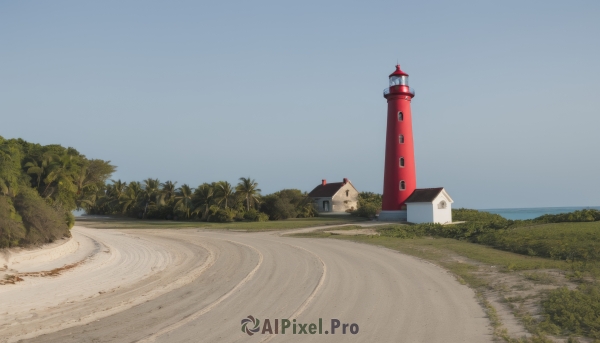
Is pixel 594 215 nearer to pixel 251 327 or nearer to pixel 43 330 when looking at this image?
pixel 251 327

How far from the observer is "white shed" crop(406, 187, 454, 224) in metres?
42.9

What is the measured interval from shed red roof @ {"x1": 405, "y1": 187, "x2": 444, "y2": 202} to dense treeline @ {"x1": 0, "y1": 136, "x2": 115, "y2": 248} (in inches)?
1091

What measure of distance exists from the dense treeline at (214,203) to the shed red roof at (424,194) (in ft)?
64.5

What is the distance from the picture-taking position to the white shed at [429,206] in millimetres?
42875

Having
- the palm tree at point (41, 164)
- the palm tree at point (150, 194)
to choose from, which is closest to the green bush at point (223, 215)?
the palm tree at point (150, 194)

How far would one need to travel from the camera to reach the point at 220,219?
186 ft

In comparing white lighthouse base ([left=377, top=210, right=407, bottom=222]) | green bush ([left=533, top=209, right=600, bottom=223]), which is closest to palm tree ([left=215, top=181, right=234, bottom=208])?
white lighthouse base ([left=377, top=210, right=407, bottom=222])

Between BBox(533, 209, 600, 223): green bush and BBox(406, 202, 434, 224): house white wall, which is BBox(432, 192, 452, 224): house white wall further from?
BBox(533, 209, 600, 223): green bush

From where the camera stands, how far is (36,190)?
94.8 feet

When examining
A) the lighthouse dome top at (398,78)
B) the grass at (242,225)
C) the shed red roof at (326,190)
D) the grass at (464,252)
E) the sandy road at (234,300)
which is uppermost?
the lighthouse dome top at (398,78)

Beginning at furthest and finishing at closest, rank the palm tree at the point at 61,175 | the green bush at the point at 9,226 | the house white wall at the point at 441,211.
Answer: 1. the house white wall at the point at 441,211
2. the palm tree at the point at 61,175
3. the green bush at the point at 9,226

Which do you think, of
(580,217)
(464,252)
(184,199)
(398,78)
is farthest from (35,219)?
(184,199)

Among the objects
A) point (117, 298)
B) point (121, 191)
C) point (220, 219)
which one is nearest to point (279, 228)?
point (220, 219)

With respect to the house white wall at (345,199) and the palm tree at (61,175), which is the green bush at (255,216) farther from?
the palm tree at (61,175)
